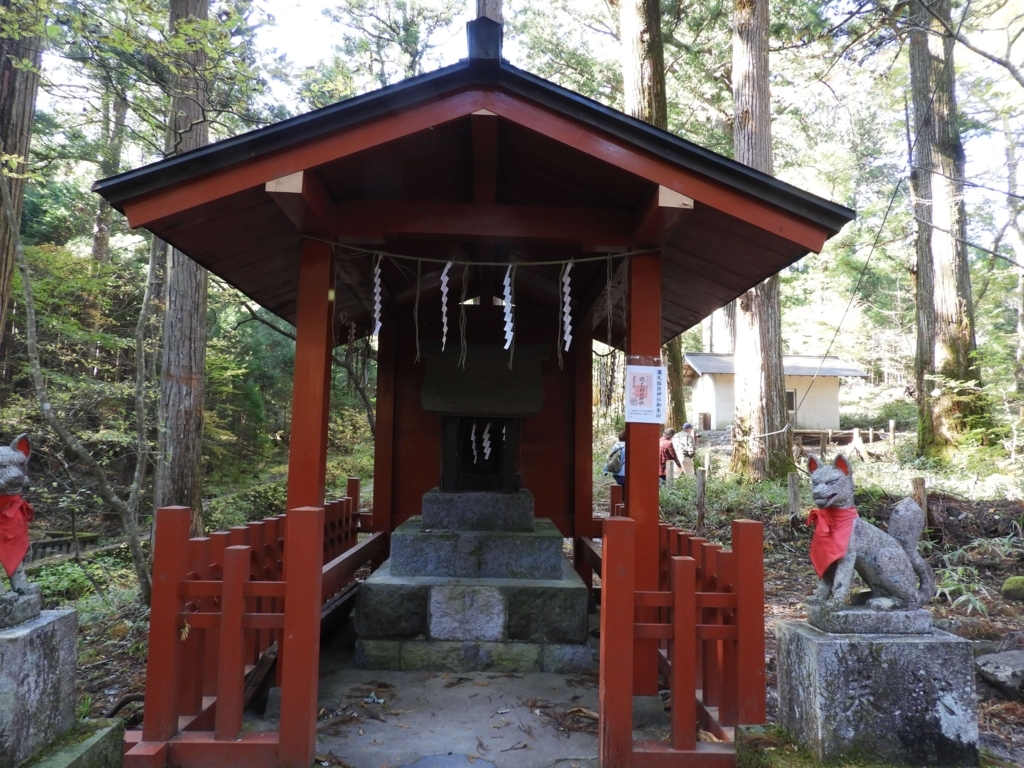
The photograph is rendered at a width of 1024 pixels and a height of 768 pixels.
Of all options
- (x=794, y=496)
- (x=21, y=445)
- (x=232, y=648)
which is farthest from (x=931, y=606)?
(x=21, y=445)

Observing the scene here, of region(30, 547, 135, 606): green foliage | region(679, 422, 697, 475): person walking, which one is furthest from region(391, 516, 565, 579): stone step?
region(679, 422, 697, 475): person walking

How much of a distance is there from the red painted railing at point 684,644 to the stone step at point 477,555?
1.77 metres

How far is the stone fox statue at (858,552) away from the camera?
2.81 meters

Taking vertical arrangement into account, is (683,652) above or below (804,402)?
below

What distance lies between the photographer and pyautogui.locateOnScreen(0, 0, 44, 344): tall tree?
5910mm

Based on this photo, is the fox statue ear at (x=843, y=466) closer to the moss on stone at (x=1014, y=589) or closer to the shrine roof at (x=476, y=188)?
the shrine roof at (x=476, y=188)

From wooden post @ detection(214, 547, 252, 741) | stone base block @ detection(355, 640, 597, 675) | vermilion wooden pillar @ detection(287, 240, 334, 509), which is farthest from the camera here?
stone base block @ detection(355, 640, 597, 675)

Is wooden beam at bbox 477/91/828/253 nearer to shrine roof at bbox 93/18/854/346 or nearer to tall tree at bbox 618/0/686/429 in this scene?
shrine roof at bbox 93/18/854/346

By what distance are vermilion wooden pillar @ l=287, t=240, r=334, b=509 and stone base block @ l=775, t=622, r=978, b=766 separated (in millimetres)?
3034

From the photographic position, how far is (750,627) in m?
3.32

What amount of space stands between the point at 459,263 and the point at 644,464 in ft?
6.27

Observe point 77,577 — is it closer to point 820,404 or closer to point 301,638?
point 301,638

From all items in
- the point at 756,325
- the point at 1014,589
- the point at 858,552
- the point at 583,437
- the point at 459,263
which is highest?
the point at 756,325

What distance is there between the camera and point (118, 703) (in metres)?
4.12
